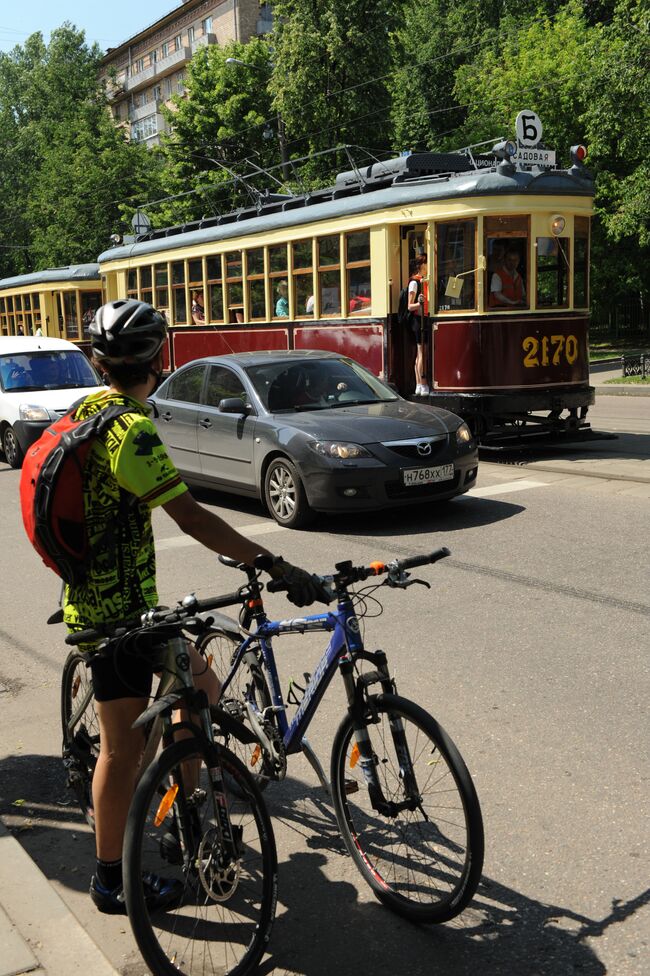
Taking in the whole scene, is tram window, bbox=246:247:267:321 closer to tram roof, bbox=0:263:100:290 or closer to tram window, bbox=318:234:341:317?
tram window, bbox=318:234:341:317

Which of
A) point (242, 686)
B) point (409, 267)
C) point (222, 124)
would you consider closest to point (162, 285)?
point (409, 267)

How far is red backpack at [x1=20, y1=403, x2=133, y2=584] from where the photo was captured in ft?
9.83

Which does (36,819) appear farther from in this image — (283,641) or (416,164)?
(416,164)

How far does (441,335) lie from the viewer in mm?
13844

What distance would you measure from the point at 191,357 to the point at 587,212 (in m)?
7.87

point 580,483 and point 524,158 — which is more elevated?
point 524,158

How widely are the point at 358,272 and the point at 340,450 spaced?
6240 mm

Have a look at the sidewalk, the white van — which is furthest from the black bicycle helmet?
the white van

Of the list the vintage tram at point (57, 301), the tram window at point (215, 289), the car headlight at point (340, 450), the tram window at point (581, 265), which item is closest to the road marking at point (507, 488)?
the car headlight at point (340, 450)

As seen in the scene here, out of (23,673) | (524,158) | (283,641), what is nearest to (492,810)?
(283,641)

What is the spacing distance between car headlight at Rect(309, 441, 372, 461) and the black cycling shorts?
613 centimetres

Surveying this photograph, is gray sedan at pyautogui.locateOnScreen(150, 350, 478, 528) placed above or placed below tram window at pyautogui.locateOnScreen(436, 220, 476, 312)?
below

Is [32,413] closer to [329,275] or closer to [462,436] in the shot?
[329,275]

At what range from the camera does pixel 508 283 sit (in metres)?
13.6
